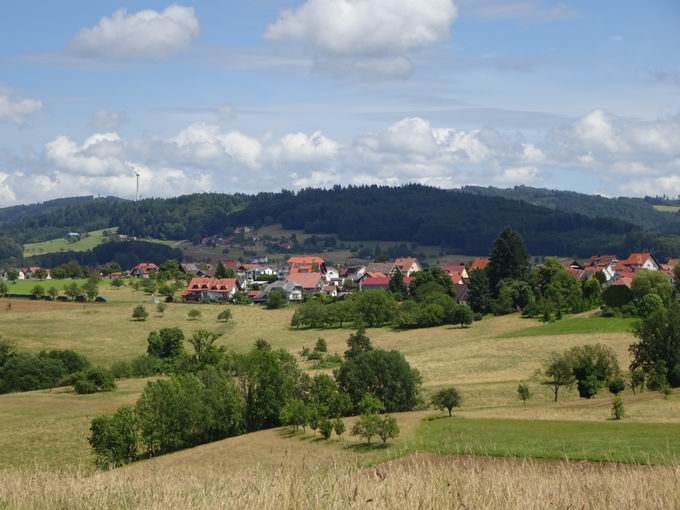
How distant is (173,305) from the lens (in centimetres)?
11300

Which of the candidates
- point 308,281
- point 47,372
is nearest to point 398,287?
point 308,281

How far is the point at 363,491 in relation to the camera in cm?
1236

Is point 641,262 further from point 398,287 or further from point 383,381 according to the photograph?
point 383,381

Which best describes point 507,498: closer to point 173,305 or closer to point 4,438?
point 4,438

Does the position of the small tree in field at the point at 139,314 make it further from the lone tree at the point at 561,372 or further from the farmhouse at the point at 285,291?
the lone tree at the point at 561,372

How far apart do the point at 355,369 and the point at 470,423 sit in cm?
975

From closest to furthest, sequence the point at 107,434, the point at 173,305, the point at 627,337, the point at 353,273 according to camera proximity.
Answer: the point at 107,434 < the point at 627,337 < the point at 173,305 < the point at 353,273

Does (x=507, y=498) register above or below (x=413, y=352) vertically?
above

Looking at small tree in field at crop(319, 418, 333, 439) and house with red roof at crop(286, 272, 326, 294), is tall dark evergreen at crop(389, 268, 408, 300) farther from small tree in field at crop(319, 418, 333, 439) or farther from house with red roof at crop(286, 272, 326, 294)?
small tree in field at crop(319, 418, 333, 439)

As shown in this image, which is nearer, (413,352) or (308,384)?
(308,384)

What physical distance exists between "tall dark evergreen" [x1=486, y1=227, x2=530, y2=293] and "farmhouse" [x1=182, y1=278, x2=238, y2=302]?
4068cm

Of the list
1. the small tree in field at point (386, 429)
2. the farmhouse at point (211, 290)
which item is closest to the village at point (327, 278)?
the farmhouse at point (211, 290)

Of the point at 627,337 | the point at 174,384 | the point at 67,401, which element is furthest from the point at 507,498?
→ the point at 627,337

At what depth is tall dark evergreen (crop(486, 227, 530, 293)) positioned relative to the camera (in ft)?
314
